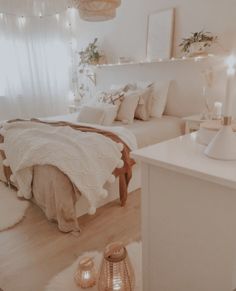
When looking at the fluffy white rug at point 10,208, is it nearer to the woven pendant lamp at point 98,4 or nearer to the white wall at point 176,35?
the woven pendant lamp at point 98,4

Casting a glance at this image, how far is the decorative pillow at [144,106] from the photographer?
10.8 feet

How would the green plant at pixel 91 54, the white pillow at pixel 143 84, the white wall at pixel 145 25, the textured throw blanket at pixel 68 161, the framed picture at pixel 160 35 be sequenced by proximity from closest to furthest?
the textured throw blanket at pixel 68 161, the white wall at pixel 145 25, the framed picture at pixel 160 35, the white pillow at pixel 143 84, the green plant at pixel 91 54

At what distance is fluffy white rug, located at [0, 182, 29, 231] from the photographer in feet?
7.52

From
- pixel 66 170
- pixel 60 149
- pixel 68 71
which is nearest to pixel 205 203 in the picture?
pixel 66 170

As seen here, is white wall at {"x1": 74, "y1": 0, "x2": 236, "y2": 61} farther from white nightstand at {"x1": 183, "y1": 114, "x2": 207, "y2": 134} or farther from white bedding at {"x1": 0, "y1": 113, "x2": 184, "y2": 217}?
white bedding at {"x1": 0, "y1": 113, "x2": 184, "y2": 217}

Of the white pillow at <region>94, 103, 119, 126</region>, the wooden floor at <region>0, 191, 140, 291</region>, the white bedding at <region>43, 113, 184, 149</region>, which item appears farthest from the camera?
the white pillow at <region>94, 103, 119, 126</region>

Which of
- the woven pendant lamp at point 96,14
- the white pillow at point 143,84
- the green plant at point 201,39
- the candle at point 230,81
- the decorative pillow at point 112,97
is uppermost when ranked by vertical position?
the woven pendant lamp at point 96,14

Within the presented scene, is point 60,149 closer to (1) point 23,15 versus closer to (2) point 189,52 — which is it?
(2) point 189,52

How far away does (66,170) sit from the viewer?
2018 mm

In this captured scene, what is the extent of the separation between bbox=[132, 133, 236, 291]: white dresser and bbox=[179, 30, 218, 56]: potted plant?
224cm

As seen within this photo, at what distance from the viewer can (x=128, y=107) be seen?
10.6 ft

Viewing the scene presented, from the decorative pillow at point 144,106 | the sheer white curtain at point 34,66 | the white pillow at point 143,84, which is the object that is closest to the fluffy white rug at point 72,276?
the decorative pillow at point 144,106

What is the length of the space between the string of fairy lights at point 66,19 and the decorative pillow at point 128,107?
7.41 feet

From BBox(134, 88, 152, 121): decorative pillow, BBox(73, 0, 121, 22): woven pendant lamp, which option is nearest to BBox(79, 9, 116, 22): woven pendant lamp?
BBox(73, 0, 121, 22): woven pendant lamp
